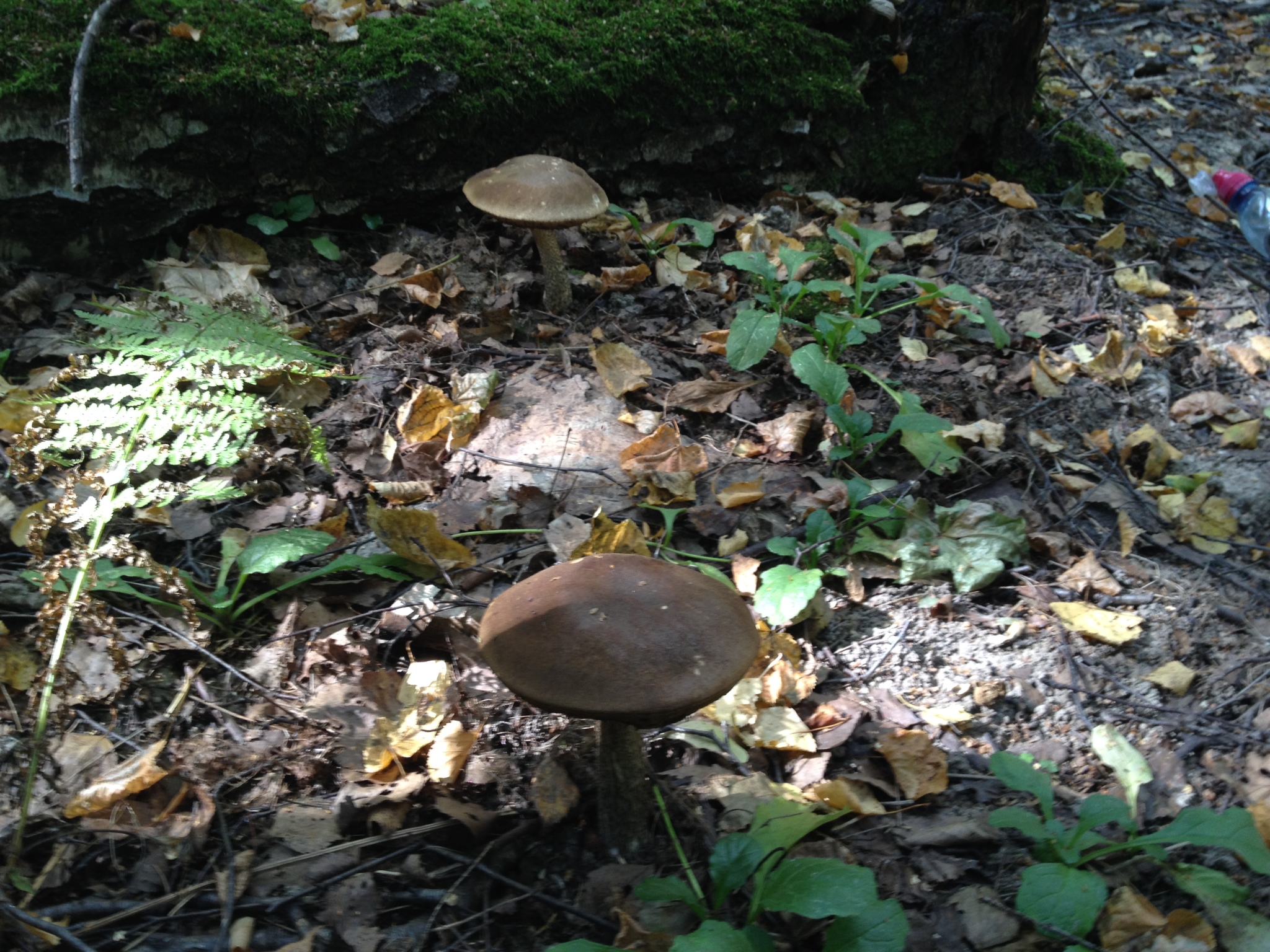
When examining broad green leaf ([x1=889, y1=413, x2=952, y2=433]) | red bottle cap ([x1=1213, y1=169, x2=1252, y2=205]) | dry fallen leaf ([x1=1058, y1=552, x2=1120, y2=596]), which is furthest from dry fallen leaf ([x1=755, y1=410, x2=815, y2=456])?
red bottle cap ([x1=1213, y1=169, x2=1252, y2=205])

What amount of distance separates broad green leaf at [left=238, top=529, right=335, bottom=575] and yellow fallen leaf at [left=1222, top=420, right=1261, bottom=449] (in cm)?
325

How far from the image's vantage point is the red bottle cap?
15.2ft

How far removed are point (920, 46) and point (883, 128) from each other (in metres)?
0.46

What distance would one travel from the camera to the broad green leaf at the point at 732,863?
1708 mm

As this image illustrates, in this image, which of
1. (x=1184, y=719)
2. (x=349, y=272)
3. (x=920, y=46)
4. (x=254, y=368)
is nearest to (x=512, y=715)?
(x=254, y=368)

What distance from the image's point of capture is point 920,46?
15.1ft

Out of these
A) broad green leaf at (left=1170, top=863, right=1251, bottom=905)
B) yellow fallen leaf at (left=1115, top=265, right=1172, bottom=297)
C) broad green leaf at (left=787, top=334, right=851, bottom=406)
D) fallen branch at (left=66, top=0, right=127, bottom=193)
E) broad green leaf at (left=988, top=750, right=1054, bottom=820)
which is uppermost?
fallen branch at (left=66, top=0, right=127, bottom=193)

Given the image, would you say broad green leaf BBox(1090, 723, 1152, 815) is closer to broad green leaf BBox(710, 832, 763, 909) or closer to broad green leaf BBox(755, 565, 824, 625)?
broad green leaf BBox(755, 565, 824, 625)

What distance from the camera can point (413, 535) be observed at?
2.51 meters

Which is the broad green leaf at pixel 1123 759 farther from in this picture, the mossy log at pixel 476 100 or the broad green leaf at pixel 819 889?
the mossy log at pixel 476 100

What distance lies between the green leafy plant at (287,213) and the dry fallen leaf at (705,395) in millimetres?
1773

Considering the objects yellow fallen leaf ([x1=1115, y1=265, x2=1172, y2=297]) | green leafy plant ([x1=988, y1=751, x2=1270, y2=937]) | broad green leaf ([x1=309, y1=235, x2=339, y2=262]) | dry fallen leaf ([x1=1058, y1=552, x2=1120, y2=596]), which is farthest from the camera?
yellow fallen leaf ([x1=1115, y1=265, x2=1172, y2=297])

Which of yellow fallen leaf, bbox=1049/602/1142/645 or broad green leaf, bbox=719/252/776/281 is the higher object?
broad green leaf, bbox=719/252/776/281

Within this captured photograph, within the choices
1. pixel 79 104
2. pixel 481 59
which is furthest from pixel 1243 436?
pixel 79 104
